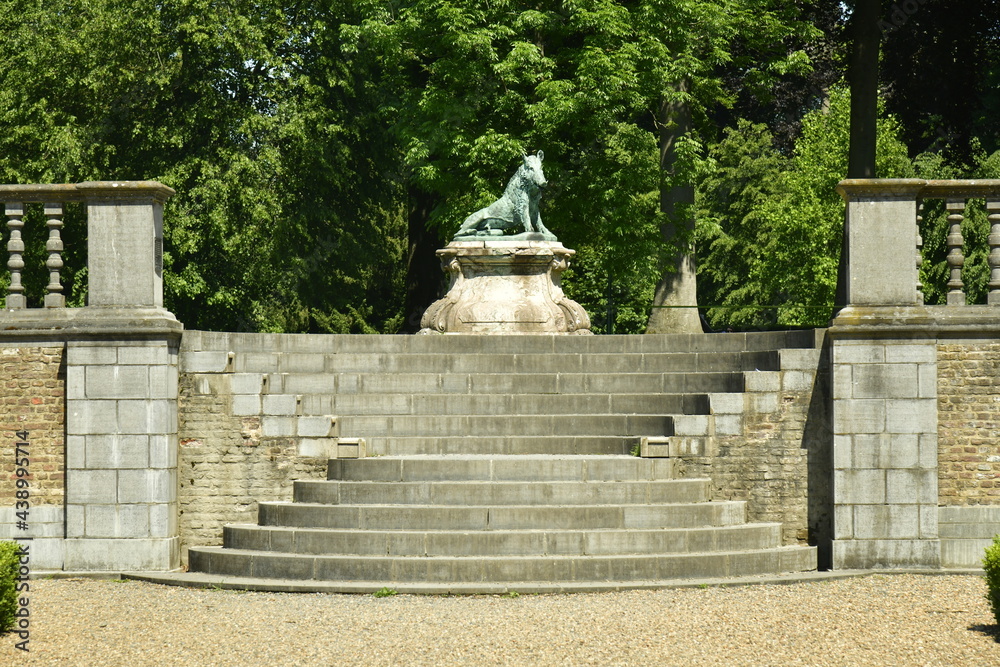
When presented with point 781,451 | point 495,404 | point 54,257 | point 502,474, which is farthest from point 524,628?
point 54,257

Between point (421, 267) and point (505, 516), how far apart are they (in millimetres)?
15802

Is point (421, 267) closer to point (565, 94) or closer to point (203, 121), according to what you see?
point (203, 121)

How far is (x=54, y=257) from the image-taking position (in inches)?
496

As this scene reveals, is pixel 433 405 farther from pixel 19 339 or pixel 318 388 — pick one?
pixel 19 339

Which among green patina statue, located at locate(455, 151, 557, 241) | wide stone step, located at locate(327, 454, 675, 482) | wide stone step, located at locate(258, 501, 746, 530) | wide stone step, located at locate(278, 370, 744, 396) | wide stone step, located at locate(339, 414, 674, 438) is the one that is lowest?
wide stone step, located at locate(258, 501, 746, 530)

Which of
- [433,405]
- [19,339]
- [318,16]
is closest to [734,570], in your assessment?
[433,405]

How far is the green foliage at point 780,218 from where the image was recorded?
29312 millimetres

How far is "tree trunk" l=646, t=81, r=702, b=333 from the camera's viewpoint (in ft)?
79.3

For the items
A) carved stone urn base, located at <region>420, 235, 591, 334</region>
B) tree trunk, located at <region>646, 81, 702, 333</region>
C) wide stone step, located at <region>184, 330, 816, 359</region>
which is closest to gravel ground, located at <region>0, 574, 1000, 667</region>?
wide stone step, located at <region>184, 330, 816, 359</region>

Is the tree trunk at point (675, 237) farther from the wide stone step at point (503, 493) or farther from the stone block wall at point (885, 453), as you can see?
the wide stone step at point (503, 493)

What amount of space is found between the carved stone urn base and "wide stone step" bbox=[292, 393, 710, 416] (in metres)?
2.78

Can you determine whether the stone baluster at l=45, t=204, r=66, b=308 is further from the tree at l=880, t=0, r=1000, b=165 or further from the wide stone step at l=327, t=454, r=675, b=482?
the tree at l=880, t=0, r=1000, b=165

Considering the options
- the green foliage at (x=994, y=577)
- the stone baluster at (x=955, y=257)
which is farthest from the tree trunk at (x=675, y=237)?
the green foliage at (x=994, y=577)

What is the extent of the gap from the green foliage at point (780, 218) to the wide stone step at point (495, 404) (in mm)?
10075
